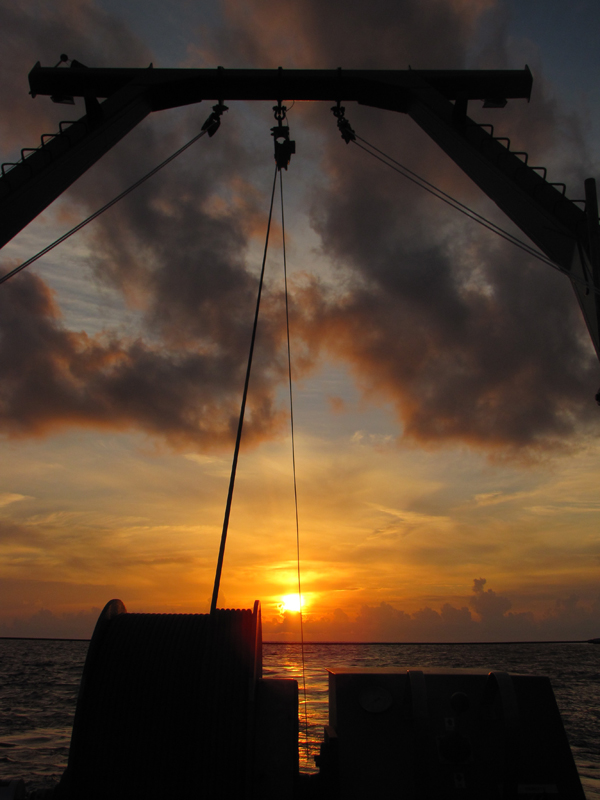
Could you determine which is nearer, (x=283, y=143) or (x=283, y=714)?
(x=283, y=714)

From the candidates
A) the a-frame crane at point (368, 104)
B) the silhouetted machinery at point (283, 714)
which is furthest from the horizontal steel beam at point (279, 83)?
the silhouetted machinery at point (283, 714)

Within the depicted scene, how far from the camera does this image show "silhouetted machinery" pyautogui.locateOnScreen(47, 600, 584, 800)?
511 centimetres

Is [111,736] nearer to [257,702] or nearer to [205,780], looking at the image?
[205,780]

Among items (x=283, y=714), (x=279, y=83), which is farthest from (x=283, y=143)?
(x=283, y=714)

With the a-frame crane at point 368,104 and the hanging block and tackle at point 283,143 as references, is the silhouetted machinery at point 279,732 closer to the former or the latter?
the a-frame crane at point 368,104

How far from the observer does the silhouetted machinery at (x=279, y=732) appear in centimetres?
511

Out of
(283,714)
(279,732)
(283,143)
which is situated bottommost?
(279,732)

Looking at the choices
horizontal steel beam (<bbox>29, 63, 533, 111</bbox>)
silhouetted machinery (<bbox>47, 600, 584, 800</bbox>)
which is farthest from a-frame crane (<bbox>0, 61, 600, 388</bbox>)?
silhouetted machinery (<bbox>47, 600, 584, 800</bbox>)

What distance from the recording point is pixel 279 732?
5.66 m

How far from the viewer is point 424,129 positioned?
26.2ft

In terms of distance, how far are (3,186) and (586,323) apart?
6383mm

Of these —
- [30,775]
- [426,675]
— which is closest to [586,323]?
[426,675]

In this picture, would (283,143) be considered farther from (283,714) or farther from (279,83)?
(283,714)

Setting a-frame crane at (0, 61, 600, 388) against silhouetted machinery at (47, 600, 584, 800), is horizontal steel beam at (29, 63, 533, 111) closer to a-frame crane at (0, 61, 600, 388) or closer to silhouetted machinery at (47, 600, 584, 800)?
a-frame crane at (0, 61, 600, 388)
